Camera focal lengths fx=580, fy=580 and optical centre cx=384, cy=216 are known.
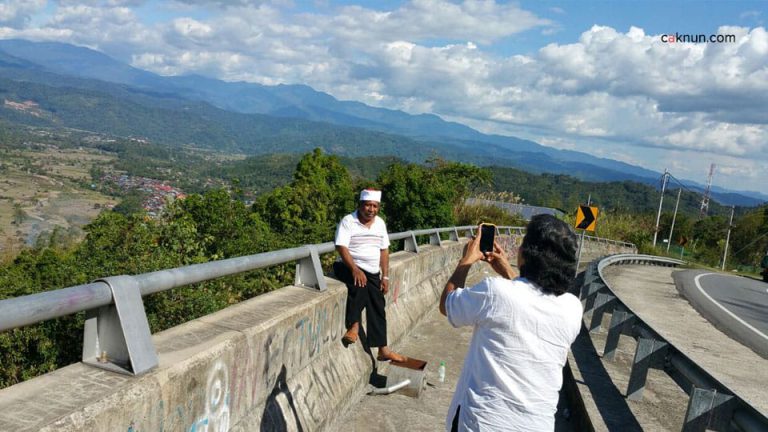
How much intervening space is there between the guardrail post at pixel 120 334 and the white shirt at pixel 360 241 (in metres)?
3.12

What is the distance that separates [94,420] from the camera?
226 centimetres

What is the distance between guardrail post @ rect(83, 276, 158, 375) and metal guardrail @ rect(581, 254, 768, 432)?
3588 millimetres

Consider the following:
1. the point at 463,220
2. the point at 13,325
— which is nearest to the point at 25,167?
the point at 463,220

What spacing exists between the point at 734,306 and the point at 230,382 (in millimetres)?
19617

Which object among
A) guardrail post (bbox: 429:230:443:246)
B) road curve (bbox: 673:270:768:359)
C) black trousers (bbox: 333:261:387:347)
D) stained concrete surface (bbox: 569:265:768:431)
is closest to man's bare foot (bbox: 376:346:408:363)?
black trousers (bbox: 333:261:387:347)

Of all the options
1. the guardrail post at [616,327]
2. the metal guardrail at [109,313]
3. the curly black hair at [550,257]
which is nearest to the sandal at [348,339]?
the metal guardrail at [109,313]

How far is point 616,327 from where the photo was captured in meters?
7.27

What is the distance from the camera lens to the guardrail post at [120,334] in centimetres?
266

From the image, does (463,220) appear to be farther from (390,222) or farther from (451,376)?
(451,376)

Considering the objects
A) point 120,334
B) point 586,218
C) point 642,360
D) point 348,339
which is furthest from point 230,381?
point 586,218

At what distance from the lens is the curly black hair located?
2.77 m

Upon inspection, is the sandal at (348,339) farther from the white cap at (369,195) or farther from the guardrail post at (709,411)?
the guardrail post at (709,411)

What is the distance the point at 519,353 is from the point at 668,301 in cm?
1757

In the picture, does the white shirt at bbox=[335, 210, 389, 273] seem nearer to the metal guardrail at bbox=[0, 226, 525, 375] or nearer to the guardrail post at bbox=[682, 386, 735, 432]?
the metal guardrail at bbox=[0, 226, 525, 375]
